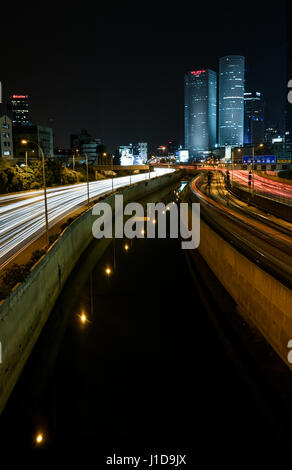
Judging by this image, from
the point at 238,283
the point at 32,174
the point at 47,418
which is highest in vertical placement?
the point at 32,174

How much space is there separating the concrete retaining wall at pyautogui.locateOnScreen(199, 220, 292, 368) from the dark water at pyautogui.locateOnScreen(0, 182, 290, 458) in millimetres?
2074

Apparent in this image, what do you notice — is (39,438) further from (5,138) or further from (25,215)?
(5,138)

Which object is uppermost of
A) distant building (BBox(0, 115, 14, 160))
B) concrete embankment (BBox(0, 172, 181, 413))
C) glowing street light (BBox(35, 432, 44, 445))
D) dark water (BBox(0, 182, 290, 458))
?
distant building (BBox(0, 115, 14, 160))

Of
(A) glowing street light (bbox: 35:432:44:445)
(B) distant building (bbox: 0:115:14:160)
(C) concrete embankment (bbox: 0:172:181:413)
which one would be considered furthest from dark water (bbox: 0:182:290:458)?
(B) distant building (bbox: 0:115:14:160)

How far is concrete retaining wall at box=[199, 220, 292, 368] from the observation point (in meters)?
14.6

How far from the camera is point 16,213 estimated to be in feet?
125

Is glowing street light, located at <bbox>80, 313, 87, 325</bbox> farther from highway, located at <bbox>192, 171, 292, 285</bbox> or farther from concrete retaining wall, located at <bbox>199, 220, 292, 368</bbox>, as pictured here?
highway, located at <bbox>192, 171, 292, 285</bbox>

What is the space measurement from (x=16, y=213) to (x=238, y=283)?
2513cm

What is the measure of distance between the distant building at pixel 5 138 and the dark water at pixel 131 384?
225ft

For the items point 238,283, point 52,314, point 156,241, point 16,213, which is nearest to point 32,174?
point 16,213

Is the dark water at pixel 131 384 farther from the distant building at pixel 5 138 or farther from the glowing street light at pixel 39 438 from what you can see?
the distant building at pixel 5 138

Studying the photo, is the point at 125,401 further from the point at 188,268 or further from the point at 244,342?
the point at 188,268

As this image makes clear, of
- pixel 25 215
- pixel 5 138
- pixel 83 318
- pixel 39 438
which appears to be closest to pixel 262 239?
pixel 83 318

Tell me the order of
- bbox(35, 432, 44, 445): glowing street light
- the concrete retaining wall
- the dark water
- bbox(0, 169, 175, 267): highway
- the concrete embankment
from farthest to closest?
bbox(0, 169, 175, 267): highway, the concrete retaining wall, the concrete embankment, the dark water, bbox(35, 432, 44, 445): glowing street light
